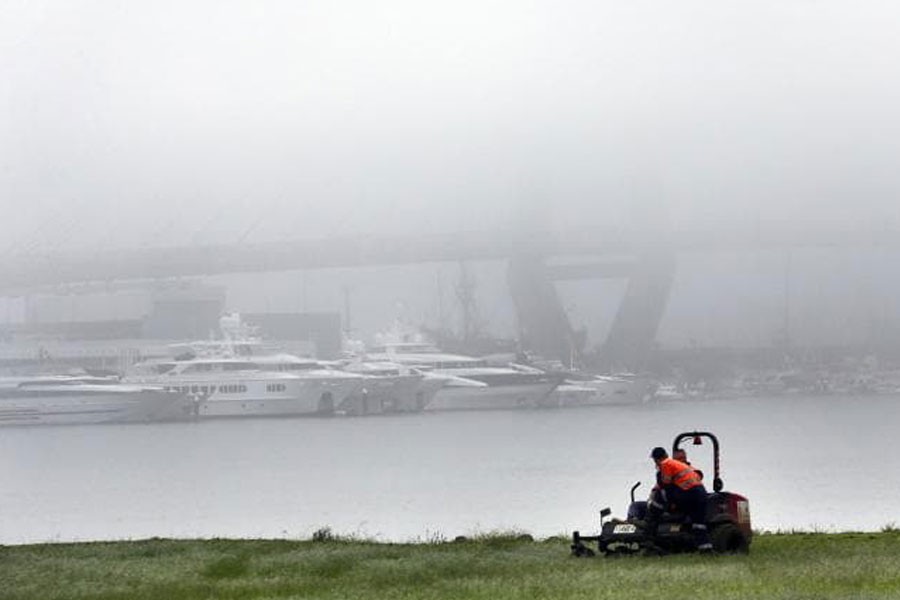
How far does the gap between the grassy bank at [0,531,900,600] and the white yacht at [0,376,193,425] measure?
81.5m

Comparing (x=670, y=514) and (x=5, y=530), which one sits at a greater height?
(x=670, y=514)

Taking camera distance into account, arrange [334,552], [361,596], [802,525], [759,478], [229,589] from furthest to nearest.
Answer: [759,478] → [802,525] → [334,552] → [229,589] → [361,596]

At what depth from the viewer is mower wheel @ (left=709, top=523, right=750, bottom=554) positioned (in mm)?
10539

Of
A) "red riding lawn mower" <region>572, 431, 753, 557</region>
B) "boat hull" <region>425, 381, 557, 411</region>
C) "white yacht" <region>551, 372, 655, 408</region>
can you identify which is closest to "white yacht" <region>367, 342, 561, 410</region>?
"boat hull" <region>425, 381, 557, 411</region>

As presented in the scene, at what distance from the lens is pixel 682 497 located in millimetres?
10516

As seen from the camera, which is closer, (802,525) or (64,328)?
(802,525)

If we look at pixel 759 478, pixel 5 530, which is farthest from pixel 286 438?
pixel 5 530

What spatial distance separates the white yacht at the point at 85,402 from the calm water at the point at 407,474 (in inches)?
48.7

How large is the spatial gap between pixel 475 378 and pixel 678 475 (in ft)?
336

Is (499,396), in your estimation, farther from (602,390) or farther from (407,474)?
(407,474)

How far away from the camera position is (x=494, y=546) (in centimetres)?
1215

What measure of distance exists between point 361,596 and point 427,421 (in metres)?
88.7

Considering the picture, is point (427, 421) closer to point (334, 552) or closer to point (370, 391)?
point (370, 391)

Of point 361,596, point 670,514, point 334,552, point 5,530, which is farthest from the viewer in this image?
point 5,530
